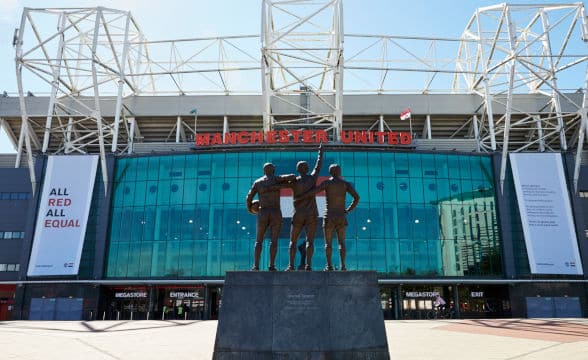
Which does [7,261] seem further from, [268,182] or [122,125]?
[268,182]

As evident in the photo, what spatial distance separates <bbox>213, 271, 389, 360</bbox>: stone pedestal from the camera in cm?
1107

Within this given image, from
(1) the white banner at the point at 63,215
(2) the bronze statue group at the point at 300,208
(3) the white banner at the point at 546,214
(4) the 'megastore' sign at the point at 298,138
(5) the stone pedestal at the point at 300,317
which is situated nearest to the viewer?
(5) the stone pedestal at the point at 300,317

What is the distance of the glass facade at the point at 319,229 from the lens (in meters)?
39.8

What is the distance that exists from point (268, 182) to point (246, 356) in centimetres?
480

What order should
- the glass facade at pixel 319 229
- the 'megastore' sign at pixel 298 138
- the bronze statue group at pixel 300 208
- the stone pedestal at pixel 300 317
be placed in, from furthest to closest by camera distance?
the 'megastore' sign at pixel 298 138 < the glass facade at pixel 319 229 < the bronze statue group at pixel 300 208 < the stone pedestal at pixel 300 317

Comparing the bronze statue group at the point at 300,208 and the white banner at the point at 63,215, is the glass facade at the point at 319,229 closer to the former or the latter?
the white banner at the point at 63,215

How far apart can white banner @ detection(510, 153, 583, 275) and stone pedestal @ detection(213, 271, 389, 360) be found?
34.0m

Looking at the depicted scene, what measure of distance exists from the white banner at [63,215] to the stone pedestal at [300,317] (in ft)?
113

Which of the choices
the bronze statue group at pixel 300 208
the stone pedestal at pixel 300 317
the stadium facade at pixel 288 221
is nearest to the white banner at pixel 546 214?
the stadium facade at pixel 288 221

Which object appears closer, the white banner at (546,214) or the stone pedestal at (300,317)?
the stone pedestal at (300,317)

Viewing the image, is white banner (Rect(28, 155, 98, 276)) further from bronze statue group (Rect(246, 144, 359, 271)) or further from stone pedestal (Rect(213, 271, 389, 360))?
stone pedestal (Rect(213, 271, 389, 360))

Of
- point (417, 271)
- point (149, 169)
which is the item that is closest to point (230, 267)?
point (149, 169)

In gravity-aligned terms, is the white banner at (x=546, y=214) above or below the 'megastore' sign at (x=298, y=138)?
below

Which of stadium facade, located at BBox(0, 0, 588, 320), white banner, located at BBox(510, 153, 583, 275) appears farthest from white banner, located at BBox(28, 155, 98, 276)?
white banner, located at BBox(510, 153, 583, 275)
